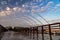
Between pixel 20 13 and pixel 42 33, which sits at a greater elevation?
pixel 20 13

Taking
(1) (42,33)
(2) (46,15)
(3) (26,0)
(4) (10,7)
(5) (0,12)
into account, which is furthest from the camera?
(2) (46,15)

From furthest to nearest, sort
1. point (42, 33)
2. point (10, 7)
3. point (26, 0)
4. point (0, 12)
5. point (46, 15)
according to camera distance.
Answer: point (46, 15), point (10, 7), point (0, 12), point (26, 0), point (42, 33)

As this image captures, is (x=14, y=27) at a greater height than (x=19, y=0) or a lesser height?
lesser

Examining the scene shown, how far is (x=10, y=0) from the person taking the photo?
290 inches

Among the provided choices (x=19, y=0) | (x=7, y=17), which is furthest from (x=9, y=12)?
(x=19, y=0)

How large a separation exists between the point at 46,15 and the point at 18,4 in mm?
1956

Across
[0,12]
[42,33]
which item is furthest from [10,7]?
[42,33]

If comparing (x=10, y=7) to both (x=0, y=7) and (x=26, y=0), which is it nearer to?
(x=0, y=7)

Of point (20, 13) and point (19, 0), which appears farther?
point (20, 13)

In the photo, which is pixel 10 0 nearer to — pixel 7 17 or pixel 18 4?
Result: pixel 18 4

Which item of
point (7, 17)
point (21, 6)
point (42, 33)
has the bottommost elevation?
point (42, 33)

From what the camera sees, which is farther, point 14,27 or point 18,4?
point 18,4

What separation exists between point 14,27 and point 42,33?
330 cm

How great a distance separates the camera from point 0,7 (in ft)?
25.7
